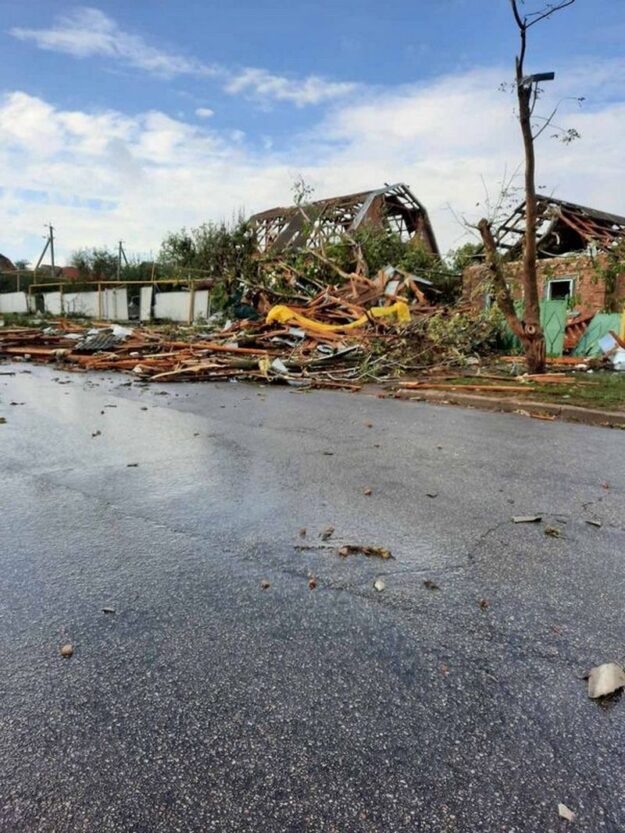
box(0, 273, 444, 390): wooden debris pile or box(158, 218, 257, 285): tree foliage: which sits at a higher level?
box(158, 218, 257, 285): tree foliage

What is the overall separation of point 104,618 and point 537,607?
1920 millimetres

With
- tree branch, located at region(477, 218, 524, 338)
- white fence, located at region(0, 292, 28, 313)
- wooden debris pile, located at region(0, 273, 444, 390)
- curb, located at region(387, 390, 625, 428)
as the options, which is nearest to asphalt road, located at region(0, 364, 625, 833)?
curb, located at region(387, 390, 625, 428)

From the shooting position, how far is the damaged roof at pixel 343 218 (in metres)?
26.0

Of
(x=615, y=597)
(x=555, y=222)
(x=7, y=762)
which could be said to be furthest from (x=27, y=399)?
(x=555, y=222)

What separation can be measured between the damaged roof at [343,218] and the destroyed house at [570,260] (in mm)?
7166

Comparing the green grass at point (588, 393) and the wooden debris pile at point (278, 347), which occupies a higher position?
the wooden debris pile at point (278, 347)

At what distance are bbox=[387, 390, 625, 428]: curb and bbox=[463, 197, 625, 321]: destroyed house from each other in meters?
5.46

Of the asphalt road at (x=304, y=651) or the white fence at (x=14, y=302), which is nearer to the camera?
the asphalt road at (x=304, y=651)

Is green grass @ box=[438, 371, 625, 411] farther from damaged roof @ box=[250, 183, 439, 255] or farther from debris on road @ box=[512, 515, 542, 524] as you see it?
damaged roof @ box=[250, 183, 439, 255]

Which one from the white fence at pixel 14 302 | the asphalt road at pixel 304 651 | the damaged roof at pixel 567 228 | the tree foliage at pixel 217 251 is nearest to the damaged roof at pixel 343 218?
the tree foliage at pixel 217 251

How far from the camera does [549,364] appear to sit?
1249 cm

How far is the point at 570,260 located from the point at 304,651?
1749cm

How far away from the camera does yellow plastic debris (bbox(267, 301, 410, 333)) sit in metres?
14.0

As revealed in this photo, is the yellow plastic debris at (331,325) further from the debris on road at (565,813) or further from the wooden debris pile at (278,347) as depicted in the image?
the debris on road at (565,813)
